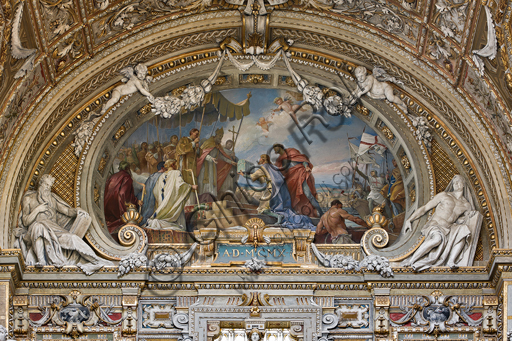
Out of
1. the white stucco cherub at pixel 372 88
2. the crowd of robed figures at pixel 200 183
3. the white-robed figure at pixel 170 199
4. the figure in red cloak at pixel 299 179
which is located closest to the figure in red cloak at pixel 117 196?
the crowd of robed figures at pixel 200 183

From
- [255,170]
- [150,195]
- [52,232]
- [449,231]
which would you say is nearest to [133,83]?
[150,195]

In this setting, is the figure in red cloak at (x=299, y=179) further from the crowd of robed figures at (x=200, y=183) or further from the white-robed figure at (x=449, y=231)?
the white-robed figure at (x=449, y=231)

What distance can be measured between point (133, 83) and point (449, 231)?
6877 mm

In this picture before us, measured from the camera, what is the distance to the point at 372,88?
76.1 ft

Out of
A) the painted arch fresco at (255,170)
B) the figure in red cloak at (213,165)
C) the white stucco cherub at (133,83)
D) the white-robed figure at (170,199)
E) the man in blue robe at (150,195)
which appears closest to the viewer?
the painted arch fresco at (255,170)

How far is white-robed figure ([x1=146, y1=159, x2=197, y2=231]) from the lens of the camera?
22.6m

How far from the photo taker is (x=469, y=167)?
22.4m

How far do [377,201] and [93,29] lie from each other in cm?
649

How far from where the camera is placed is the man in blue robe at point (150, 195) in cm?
2270

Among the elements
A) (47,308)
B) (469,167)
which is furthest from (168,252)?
(469,167)

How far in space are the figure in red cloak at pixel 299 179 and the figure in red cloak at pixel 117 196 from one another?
297cm

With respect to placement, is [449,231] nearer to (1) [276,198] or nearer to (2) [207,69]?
(1) [276,198]

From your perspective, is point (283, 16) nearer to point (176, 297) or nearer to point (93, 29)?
point (93, 29)

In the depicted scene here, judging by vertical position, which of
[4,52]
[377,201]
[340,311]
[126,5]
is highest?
[126,5]
